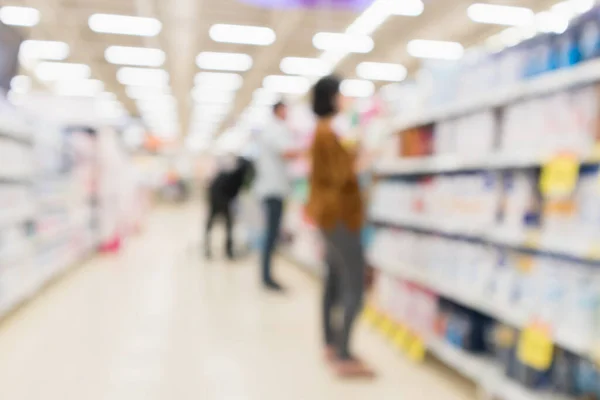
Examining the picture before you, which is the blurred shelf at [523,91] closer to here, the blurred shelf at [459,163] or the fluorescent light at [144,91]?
the blurred shelf at [459,163]

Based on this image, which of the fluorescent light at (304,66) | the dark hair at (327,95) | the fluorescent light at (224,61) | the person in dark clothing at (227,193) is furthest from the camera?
the fluorescent light at (304,66)

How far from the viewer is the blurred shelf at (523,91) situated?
1.82m

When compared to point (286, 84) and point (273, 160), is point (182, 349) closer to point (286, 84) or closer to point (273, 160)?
point (273, 160)

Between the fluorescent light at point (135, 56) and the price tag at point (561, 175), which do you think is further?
the fluorescent light at point (135, 56)

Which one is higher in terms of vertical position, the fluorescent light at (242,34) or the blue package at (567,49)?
the fluorescent light at (242,34)

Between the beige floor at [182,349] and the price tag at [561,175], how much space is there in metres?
1.12

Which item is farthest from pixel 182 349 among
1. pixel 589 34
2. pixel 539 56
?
pixel 589 34

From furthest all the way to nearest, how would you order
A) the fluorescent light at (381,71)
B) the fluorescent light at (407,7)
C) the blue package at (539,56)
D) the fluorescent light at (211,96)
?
the fluorescent light at (211,96) → the fluorescent light at (381,71) → the fluorescent light at (407,7) → the blue package at (539,56)

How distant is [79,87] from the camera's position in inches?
554

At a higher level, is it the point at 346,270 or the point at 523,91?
the point at 523,91

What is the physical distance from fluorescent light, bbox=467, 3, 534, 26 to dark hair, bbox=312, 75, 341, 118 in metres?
6.30

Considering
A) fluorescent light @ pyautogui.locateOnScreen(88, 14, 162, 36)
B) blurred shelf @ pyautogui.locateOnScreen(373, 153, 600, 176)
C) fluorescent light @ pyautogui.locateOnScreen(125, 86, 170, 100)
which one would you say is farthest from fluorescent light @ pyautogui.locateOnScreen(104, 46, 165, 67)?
blurred shelf @ pyautogui.locateOnScreen(373, 153, 600, 176)

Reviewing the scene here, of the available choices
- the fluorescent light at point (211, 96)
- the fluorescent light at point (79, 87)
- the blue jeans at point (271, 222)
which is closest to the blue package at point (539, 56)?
the blue jeans at point (271, 222)

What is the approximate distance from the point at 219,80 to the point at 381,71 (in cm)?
409
